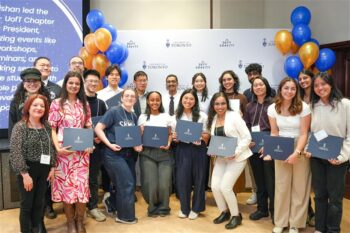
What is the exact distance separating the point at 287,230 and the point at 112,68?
2.61 m

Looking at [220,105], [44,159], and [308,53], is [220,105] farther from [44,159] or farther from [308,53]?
[308,53]

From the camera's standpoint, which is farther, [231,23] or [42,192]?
[231,23]

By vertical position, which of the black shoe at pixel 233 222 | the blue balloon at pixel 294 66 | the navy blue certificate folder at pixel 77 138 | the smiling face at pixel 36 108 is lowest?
the black shoe at pixel 233 222

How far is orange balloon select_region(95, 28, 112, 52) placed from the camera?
15.3 feet

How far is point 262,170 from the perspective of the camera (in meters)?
3.74

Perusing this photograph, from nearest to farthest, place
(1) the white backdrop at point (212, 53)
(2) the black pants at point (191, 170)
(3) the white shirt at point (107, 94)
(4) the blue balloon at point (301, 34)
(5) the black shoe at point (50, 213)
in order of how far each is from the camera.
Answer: (2) the black pants at point (191, 170) < (5) the black shoe at point (50, 213) < (3) the white shirt at point (107, 94) < (4) the blue balloon at point (301, 34) < (1) the white backdrop at point (212, 53)

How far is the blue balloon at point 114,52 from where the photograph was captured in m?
4.76

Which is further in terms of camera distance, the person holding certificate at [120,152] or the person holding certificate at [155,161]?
the person holding certificate at [155,161]

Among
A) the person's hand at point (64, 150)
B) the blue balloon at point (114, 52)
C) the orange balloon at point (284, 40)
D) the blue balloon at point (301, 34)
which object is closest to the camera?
the person's hand at point (64, 150)

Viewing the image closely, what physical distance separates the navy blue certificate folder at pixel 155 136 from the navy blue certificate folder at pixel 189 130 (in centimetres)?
16

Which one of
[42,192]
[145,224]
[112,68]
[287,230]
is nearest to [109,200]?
[145,224]

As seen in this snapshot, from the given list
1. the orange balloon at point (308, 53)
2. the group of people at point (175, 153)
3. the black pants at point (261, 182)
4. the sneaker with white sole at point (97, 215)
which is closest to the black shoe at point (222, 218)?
the group of people at point (175, 153)

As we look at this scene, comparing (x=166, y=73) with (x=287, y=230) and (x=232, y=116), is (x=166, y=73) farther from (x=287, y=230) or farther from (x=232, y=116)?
(x=287, y=230)

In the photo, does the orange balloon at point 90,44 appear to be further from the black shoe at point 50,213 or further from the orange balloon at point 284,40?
→ the orange balloon at point 284,40
